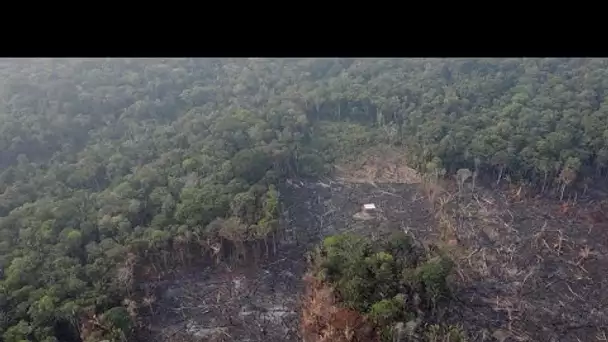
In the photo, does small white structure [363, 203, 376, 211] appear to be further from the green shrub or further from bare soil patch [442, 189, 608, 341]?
the green shrub

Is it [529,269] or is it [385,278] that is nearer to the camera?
[385,278]

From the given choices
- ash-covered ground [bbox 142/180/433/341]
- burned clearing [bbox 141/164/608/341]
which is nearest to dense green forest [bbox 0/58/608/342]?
ash-covered ground [bbox 142/180/433/341]

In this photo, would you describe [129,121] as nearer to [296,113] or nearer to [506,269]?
[296,113]

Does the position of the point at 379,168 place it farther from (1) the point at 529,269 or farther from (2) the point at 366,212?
(1) the point at 529,269

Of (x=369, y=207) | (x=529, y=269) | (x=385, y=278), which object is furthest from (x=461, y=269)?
(x=369, y=207)

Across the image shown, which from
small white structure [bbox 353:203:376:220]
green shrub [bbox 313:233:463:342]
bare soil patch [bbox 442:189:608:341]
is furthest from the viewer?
small white structure [bbox 353:203:376:220]

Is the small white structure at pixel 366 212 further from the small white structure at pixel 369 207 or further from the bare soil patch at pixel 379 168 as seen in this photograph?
the bare soil patch at pixel 379 168
